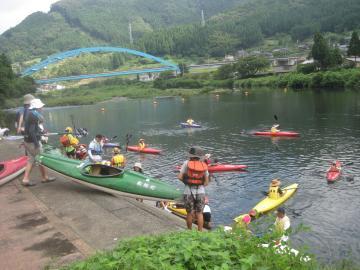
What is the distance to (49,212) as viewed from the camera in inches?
374

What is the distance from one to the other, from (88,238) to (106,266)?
3.46 meters

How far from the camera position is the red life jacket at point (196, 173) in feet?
28.6

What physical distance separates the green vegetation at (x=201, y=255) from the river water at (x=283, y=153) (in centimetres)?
897

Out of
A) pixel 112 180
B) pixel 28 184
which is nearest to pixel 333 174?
pixel 112 180

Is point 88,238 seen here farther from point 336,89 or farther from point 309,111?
point 336,89

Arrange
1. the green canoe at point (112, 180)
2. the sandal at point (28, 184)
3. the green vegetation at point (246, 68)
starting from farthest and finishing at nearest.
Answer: the green vegetation at point (246, 68) < the sandal at point (28, 184) < the green canoe at point (112, 180)

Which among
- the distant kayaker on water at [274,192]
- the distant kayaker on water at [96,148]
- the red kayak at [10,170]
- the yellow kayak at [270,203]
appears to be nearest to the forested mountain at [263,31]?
the yellow kayak at [270,203]

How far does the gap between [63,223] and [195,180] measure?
120 inches

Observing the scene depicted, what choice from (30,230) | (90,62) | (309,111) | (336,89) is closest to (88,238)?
(30,230)

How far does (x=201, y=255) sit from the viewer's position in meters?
4.65

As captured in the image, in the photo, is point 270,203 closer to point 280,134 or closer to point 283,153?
point 283,153

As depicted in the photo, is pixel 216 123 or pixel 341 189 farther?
pixel 216 123

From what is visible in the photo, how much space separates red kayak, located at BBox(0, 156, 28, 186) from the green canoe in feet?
3.73

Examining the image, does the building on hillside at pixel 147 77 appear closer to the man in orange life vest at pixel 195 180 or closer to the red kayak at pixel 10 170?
the red kayak at pixel 10 170
